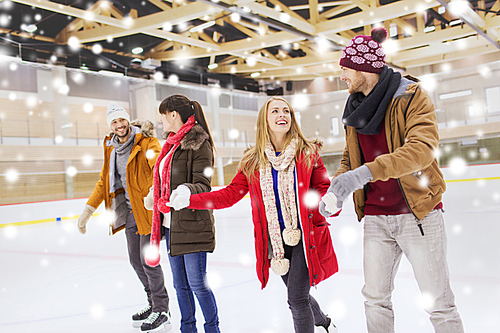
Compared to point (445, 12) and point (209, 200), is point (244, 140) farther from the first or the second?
point (209, 200)

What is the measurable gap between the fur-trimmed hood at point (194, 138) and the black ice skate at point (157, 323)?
96cm

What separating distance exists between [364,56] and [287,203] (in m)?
0.60

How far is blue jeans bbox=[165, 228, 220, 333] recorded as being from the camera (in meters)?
A: 1.72

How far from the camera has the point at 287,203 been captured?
1.58 metres

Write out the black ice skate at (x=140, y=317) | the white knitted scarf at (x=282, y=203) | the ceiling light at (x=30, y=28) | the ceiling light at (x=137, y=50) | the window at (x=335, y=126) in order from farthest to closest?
the window at (x=335, y=126), the ceiling light at (x=137, y=50), the ceiling light at (x=30, y=28), the black ice skate at (x=140, y=317), the white knitted scarf at (x=282, y=203)

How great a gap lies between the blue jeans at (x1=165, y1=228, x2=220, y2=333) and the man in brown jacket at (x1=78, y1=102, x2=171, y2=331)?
405 mm

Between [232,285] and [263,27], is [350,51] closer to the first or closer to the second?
[232,285]

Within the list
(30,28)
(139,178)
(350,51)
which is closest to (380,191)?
(350,51)

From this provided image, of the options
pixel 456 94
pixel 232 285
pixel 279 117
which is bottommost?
pixel 232 285

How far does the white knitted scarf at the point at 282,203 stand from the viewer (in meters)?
1.54

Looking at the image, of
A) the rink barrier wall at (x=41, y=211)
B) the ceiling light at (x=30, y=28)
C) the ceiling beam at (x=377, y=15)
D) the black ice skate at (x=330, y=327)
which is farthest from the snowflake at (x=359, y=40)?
the ceiling light at (x=30, y=28)

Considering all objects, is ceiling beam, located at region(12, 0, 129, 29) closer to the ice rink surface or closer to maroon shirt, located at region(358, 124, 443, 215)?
the ice rink surface

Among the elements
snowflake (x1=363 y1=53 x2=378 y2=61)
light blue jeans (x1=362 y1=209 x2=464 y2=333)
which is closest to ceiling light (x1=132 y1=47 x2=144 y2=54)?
snowflake (x1=363 y1=53 x2=378 y2=61)

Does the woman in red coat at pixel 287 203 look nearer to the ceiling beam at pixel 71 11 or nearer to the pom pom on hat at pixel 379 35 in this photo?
the pom pom on hat at pixel 379 35
